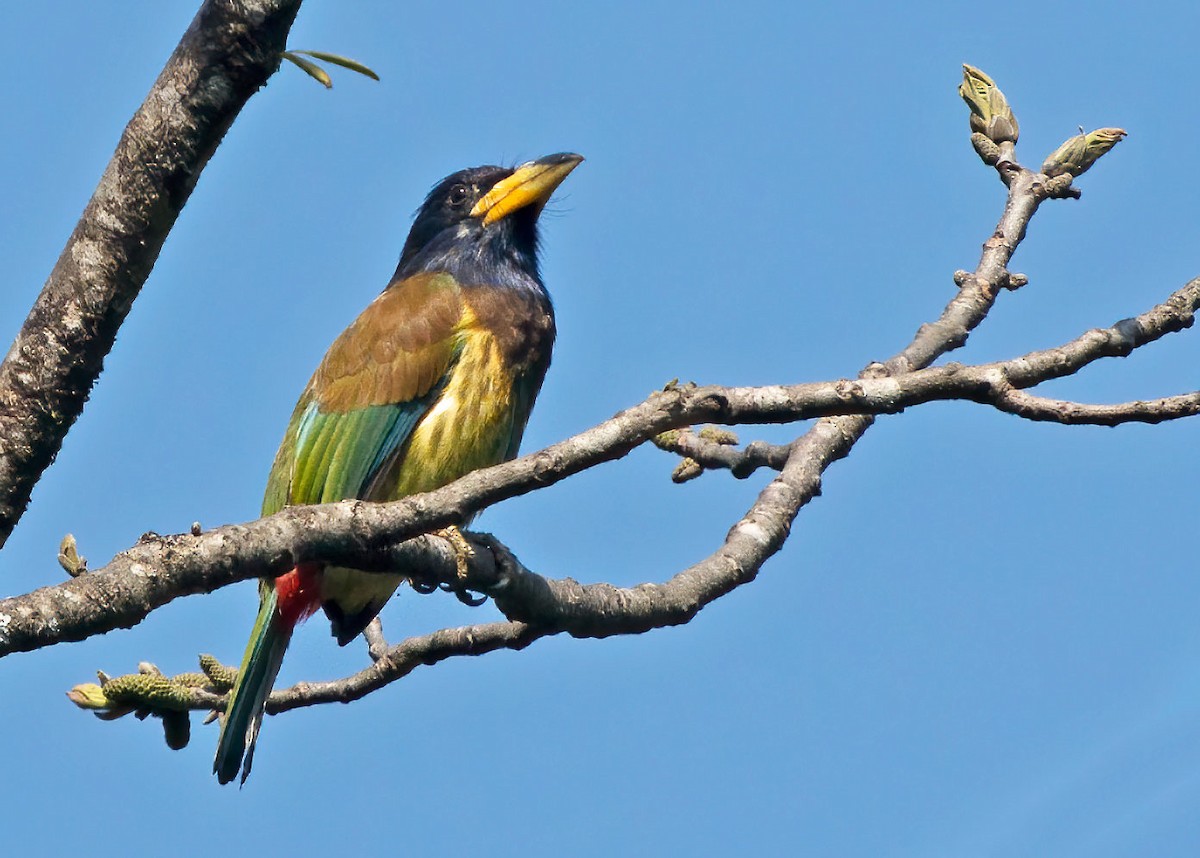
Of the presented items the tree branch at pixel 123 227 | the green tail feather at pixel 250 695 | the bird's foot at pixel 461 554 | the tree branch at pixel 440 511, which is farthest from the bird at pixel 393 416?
the tree branch at pixel 123 227

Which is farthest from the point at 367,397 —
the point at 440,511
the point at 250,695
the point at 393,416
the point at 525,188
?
the point at 440,511

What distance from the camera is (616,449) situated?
302 centimetres

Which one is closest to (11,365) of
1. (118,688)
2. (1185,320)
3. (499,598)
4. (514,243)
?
(118,688)

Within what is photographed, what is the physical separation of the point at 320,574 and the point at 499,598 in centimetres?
149

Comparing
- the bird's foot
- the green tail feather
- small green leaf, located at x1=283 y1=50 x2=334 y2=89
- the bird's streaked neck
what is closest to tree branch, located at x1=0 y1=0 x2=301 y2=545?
small green leaf, located at x1=283 y1=50 x2=334 y2=89

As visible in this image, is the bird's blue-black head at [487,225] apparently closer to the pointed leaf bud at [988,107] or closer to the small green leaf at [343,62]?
the pointed leaf bud at [988,107]

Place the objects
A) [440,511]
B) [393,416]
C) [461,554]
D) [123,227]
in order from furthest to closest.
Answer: [393,416] → [461,554] → [123,227] → [440,511]

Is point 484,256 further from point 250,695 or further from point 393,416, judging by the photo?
point 250,695

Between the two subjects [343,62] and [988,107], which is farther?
[988,107]

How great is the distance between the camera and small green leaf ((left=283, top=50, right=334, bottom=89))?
3.10 metres

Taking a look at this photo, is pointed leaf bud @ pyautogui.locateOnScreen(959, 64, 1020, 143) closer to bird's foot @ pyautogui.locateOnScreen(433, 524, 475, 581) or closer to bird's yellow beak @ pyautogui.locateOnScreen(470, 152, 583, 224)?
bird's yellow beak @ pyautogui.locateOnScreen(470, 152, 583, 224)

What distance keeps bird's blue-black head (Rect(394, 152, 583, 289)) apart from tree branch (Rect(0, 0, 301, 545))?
2707 mm

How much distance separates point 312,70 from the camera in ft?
10.2

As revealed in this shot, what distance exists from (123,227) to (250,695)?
2.06 meters
